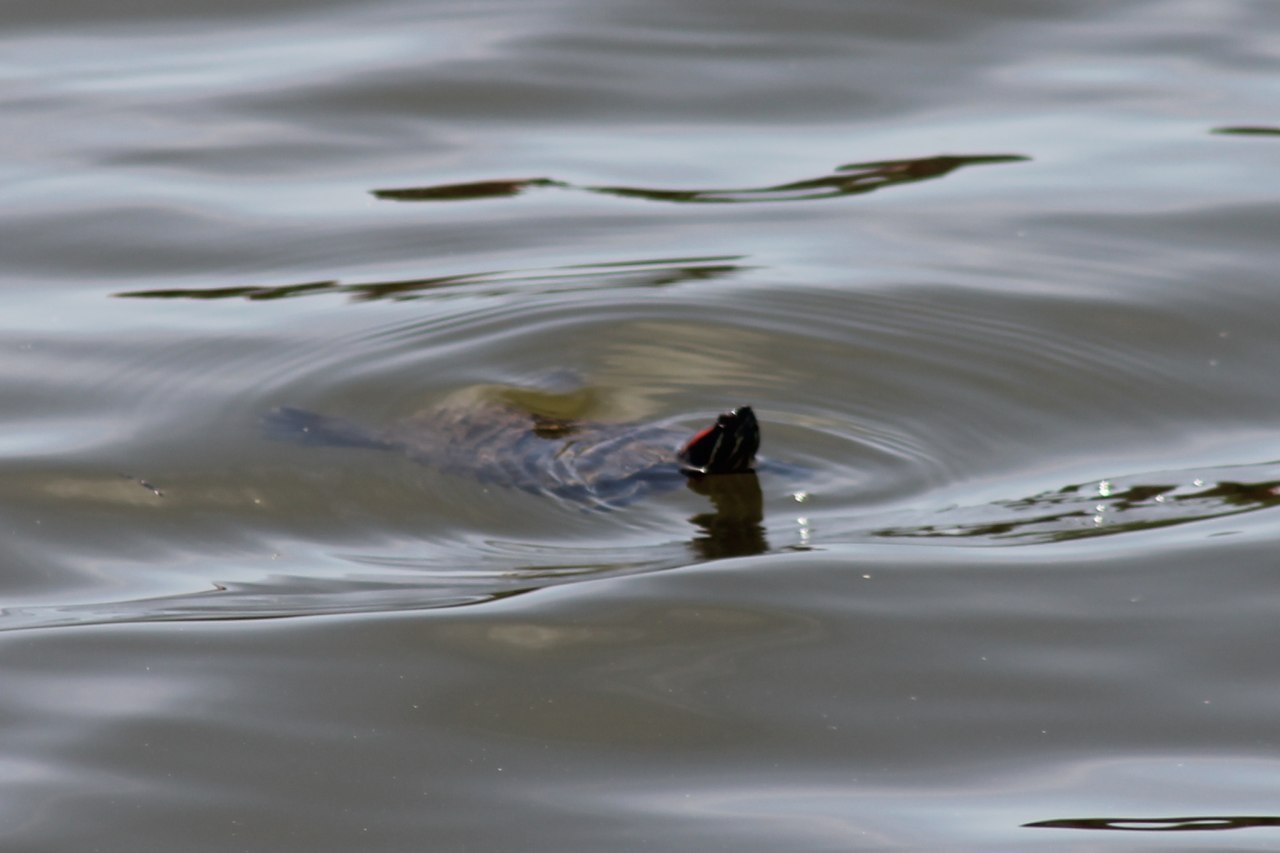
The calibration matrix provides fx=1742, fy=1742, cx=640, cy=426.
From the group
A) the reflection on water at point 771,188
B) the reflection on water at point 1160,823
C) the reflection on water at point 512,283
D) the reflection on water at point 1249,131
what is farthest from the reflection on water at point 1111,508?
the reflection on water at point 1249,131

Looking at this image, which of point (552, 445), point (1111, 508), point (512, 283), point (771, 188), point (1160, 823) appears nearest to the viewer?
point (1160, 823)

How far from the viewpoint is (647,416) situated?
12.3ft

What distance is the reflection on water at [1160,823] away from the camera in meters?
2.18

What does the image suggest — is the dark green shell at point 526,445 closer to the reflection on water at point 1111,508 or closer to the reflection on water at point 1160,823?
the reflection on water at point 1111,508

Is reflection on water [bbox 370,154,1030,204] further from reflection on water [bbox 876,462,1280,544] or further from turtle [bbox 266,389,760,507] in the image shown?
reflection on water [bbox 876,462,1280,544]

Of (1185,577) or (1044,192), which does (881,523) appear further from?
(1044,192)

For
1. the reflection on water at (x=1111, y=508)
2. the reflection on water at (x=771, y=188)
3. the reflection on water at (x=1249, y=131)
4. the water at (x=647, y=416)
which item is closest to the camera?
the water at (x=647, y=416)

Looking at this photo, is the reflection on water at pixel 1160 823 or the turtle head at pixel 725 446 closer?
the reflection on water at pixel 1160 823

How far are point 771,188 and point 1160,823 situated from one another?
10.7 feet

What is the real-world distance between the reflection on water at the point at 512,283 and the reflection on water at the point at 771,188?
0.62 metres

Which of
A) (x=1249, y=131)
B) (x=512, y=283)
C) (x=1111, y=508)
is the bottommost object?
(x=1111, y=508)

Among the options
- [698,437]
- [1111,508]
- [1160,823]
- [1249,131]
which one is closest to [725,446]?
[698,437]

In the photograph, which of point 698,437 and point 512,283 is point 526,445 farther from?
point 512,283

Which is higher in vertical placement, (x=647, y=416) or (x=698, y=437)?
(x=647, y=416)
